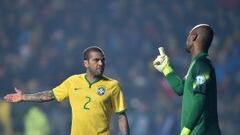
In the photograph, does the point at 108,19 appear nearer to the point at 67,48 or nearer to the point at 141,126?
the point at 67,48

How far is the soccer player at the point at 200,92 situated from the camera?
6836mm

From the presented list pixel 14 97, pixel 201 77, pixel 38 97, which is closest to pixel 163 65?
pixel 201 77

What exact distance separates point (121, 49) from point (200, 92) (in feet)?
33.3

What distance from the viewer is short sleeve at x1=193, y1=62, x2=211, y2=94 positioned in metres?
6.84

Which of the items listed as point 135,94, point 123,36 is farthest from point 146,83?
point 123,36

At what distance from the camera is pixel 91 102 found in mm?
8539

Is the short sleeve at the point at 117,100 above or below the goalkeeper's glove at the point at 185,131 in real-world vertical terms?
above

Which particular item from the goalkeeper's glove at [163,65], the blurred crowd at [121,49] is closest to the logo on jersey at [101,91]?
the goalkeeper's glove at [163,65]

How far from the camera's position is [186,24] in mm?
17703

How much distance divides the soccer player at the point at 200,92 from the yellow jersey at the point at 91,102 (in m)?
1.64

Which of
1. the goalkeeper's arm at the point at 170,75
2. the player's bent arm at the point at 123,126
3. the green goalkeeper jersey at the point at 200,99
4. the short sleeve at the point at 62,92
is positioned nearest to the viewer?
the green goalkeeper jersey at the point at 200,99

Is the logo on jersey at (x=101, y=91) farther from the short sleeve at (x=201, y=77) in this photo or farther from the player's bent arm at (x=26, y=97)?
the short sleeve at (x=201, y=77)

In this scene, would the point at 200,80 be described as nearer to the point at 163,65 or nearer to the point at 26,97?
the point at 163,65

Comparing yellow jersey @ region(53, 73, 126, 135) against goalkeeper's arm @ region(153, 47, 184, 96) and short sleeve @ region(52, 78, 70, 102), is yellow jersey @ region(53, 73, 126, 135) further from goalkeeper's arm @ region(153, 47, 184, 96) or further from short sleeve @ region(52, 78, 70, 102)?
goalkeeper's arm @ region(153, 47, 184, 96)
